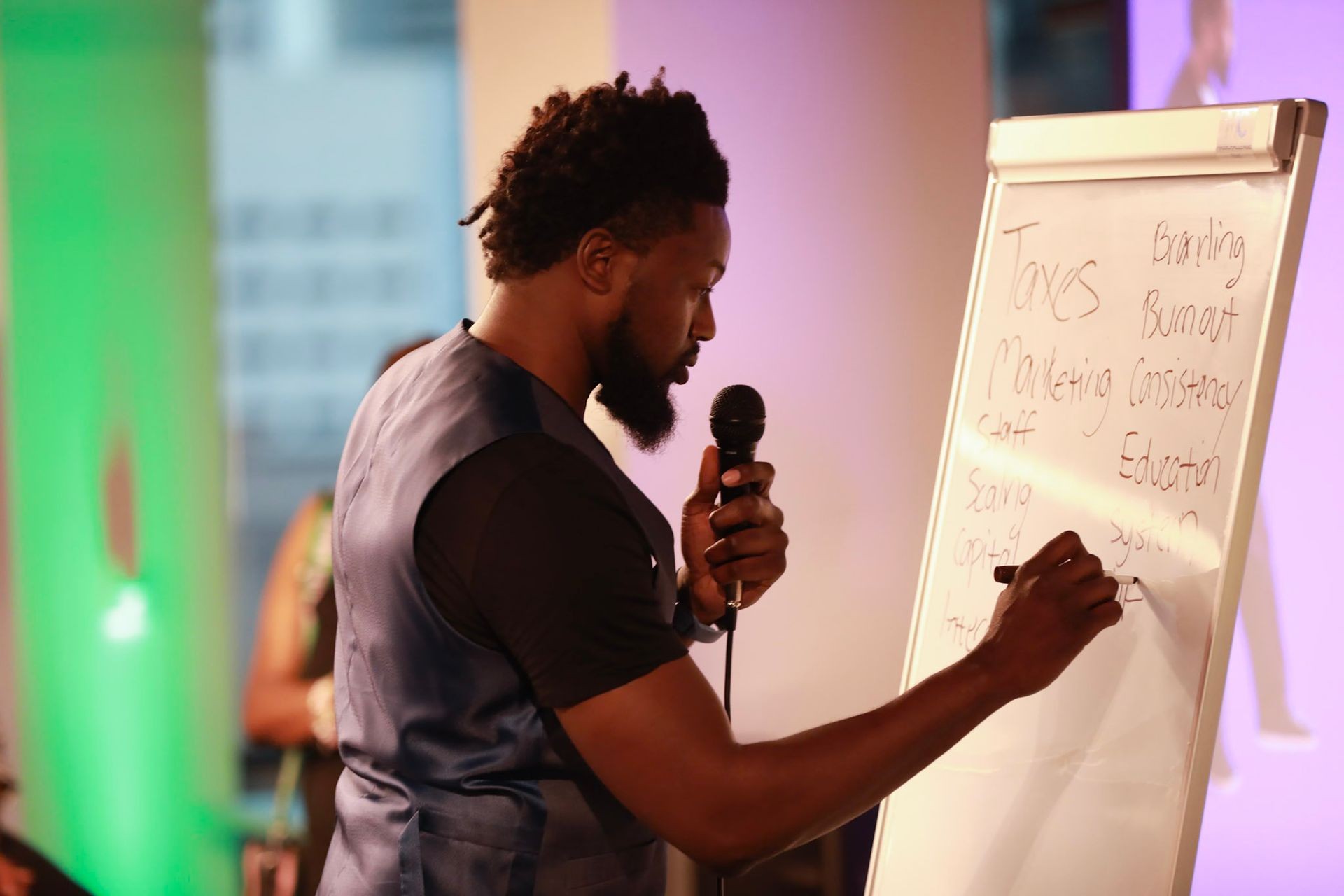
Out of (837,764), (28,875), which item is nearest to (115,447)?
(28,875)

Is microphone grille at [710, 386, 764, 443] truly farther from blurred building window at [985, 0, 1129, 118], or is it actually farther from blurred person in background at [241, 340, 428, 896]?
blurred building window at [985, 0, 1129, 118]

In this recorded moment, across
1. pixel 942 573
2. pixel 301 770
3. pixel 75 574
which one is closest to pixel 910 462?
pixel 942 573

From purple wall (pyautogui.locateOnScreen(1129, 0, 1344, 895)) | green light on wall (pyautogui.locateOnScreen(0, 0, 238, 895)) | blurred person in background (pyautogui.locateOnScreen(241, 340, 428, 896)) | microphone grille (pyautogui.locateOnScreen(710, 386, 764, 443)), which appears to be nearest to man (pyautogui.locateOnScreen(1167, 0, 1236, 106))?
purple wall (pyautogui.locateOnScreen(1129, 0, 1344, 895))

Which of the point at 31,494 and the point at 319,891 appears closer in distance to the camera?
the point at 319,891

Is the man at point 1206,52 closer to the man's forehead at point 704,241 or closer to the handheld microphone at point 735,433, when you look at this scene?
the handheld microphone at point 735,433

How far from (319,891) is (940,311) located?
2155 millimetres

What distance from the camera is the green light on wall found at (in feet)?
11.6

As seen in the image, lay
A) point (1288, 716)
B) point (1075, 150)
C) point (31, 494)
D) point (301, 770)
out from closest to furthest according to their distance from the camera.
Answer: point (1075, 150)
point (1288, 716)
point (301, 770)
point (31, 494)

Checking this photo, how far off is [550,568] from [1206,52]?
2.21 meters

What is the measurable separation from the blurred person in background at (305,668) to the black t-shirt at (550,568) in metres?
Result: 1.77

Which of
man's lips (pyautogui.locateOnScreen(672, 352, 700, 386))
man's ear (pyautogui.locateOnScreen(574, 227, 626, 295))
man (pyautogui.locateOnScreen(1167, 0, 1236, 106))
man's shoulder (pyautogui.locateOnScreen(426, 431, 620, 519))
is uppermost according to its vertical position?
man (pyautogui.locateOnScreen(1167, 0, 1236, 106))

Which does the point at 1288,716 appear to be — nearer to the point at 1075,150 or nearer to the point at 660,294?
the point at 1075,150

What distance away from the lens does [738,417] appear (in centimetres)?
176

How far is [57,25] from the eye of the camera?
11.7ft
